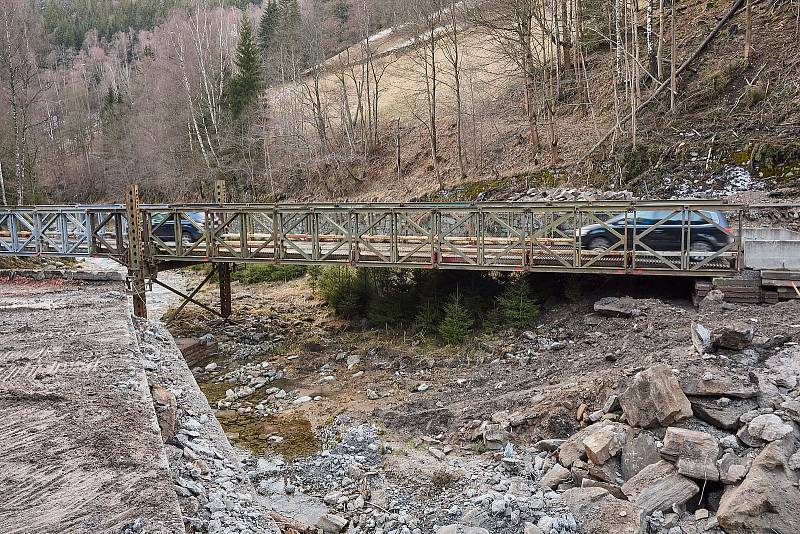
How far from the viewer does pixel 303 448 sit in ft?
34.4

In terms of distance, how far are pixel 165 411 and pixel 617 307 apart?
947cm

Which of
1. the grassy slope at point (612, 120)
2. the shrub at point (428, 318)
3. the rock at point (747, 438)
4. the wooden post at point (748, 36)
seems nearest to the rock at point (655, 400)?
the rock at point (747, 438)

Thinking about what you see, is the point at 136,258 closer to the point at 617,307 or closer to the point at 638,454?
the point at 617,307

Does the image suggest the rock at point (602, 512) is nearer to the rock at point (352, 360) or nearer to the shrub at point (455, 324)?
the shrub at point (455, 324)

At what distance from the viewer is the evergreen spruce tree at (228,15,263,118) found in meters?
41.1

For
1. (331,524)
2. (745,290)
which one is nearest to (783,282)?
(745,290)

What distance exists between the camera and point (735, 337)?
9.46m

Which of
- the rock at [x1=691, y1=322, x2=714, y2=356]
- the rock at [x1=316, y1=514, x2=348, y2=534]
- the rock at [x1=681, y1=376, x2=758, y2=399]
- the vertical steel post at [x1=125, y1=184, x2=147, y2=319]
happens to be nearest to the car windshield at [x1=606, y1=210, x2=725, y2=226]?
the rock at [x1=691, y1=322, x2=714, y2=356]

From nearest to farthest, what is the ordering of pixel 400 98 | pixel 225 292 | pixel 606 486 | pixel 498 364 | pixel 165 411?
pixel 165 411 → pixel 606 486 → pixel 498 364 → pixel 225 292 → pixel 400 98

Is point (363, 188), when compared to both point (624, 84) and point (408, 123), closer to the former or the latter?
point (408, 123)

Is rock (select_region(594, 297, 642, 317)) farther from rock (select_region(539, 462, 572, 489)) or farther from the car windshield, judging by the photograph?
rock (select_region(539, 462, 572, 489))

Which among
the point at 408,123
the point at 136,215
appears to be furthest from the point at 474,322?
the point at 408,123

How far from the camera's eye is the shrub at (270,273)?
24141 mm

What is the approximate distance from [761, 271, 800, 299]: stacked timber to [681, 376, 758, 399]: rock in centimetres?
450
